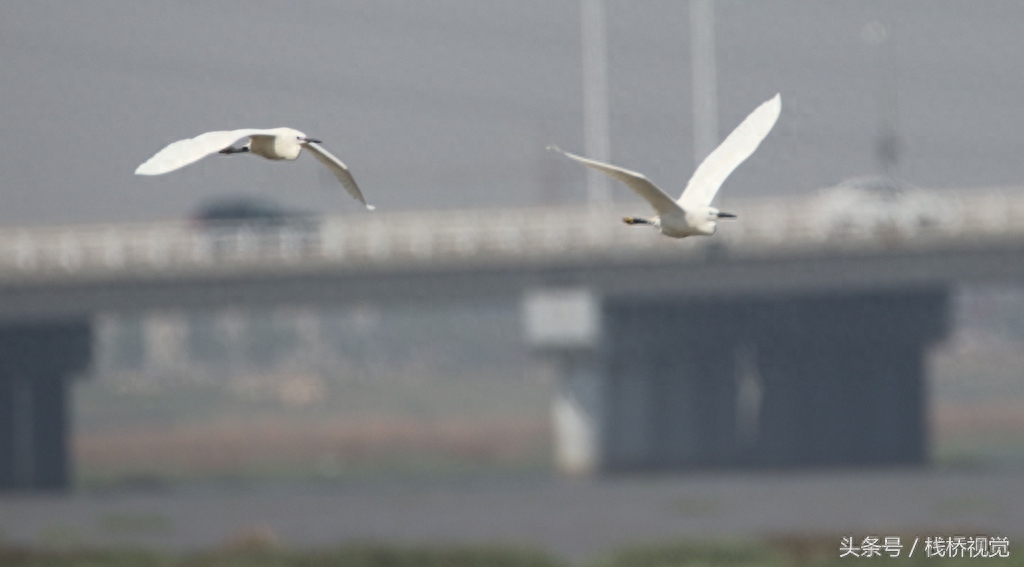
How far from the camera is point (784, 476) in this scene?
99312 mm

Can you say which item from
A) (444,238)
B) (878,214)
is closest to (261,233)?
(444,238)

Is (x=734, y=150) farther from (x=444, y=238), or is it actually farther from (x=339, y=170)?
(x=444, y=238)

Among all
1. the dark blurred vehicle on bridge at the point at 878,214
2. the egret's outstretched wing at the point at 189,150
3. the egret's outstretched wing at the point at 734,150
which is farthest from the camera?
the dark blurred vehicle on bridge at the point at 878,214

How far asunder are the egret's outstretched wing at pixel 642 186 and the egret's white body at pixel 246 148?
1564 millimetres

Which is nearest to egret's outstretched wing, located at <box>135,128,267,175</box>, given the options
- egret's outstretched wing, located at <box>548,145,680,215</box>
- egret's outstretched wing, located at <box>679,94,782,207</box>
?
egret's outstretched wing, located at <box>548,145,680,215</box>

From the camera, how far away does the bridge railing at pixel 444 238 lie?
3214 inches

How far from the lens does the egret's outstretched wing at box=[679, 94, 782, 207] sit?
40.6 feet

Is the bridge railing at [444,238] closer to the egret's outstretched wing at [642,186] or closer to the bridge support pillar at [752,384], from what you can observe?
the bridge support pillar at [752,384]

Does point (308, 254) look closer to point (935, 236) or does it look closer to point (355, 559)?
point (935, 236)

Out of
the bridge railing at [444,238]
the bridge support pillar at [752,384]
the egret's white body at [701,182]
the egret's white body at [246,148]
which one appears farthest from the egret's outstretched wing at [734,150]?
the bridge support pillar at [752,384]

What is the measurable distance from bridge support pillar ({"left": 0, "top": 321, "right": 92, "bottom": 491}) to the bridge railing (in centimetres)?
1305

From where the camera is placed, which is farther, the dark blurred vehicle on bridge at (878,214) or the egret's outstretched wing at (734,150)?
the dark blurred vehicle on bridge at (878,214)

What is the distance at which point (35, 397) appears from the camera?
10056 centimetres

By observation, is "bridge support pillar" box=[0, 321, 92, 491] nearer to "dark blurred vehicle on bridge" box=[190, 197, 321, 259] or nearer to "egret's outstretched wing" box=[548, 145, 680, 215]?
"dark blurred vehicle on bridge" box=[190, 197, 321, 259]
